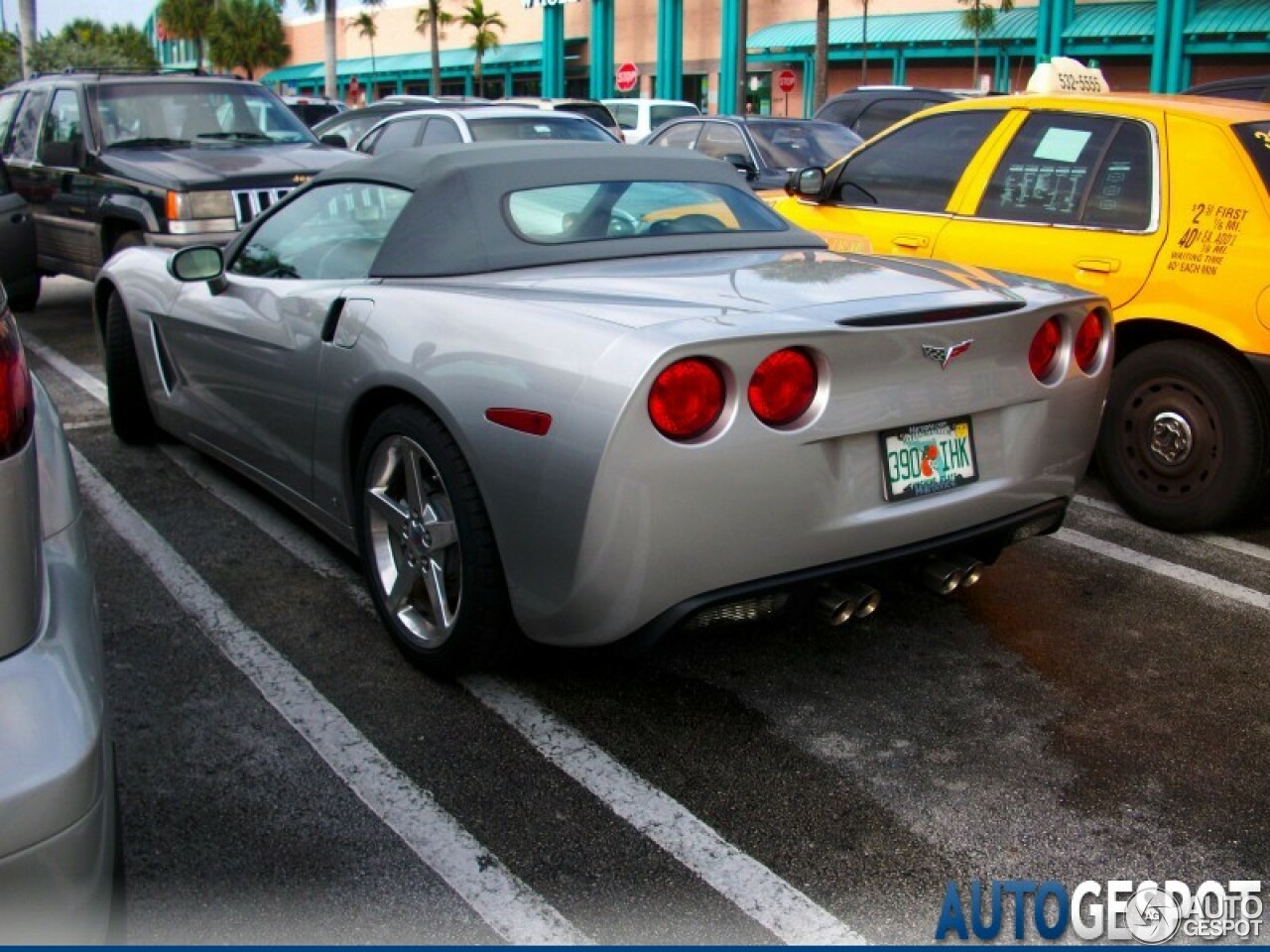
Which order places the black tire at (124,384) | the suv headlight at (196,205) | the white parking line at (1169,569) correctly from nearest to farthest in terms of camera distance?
the white parking line at (1169,569) < the black tire at (124,384) < the suv headlight at (196,205)

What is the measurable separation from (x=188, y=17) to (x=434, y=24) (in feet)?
112

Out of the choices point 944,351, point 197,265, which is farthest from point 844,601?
point 197,265

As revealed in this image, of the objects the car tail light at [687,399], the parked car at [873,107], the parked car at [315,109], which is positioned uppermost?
the parked car at [315,109]

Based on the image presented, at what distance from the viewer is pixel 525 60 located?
47844mm

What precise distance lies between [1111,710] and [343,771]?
2.04 metres

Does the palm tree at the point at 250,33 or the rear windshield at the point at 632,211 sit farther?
the palm tree at the point at 250,33

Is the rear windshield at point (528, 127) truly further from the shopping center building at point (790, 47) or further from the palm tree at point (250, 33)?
the palm tree at point (250, 33)

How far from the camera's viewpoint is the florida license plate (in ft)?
10.9

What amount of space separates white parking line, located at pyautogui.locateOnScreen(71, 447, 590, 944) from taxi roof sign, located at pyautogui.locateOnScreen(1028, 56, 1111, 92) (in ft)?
14.6

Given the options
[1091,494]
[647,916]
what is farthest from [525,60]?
[647,916]

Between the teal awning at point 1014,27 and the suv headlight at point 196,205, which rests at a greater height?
the teal awning at point 1014,27

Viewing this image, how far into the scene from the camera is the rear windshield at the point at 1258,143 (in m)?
5.01

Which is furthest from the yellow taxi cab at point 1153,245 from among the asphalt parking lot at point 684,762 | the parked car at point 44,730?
the parked car at point 44,730

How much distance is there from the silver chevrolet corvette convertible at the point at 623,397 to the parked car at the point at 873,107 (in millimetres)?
11410
